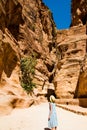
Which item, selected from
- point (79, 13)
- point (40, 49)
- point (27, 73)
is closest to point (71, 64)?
point (27, 73)

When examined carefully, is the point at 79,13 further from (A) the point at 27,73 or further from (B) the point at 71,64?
(B) the point at 71,64

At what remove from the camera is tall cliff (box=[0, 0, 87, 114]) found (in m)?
20.6

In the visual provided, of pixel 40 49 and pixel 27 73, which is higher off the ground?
pixel 40 49

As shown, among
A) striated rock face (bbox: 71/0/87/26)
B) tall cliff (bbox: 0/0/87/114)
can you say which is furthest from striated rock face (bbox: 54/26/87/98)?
striated rock face (bbox: 71/0/87/26)

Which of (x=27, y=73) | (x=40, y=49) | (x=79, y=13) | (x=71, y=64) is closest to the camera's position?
(x=71, y=64)

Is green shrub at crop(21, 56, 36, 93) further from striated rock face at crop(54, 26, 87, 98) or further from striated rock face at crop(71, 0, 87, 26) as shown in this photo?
striated rock face at crop(71, 0, 87, 26)

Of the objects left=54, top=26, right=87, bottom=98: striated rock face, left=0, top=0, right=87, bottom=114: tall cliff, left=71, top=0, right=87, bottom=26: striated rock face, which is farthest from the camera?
left=71, top=0, right=87, bottom=26: striated rock face

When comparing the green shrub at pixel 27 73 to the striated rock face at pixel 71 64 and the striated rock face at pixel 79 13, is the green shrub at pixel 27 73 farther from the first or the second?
the striated rock face at pixel 79 13

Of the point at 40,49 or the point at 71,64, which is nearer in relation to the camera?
the point at 71,64

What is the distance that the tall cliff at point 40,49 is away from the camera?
20.6 metres

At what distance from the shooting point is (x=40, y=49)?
125ft

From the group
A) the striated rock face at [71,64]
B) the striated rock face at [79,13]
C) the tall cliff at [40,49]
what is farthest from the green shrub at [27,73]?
the striated rock face at [79,13]

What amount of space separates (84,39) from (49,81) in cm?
1414

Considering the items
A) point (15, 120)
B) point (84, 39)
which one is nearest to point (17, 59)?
point (84, 39)
